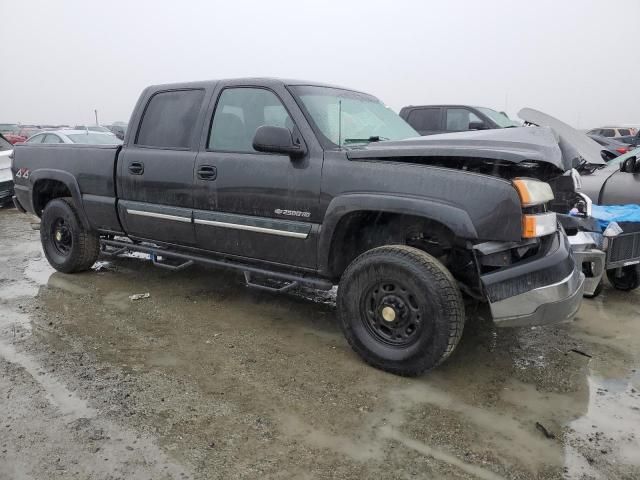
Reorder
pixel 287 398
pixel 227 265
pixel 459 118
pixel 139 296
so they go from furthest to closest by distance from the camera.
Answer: pixel 459 118, pixel 139 296, pixel 227 265, pixel 287 398

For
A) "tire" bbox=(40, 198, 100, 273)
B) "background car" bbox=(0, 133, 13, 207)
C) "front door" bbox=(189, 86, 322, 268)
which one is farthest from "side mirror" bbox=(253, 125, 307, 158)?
"background car" bbox=(0, 133, 13, 207)

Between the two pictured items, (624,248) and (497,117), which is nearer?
(624,248)

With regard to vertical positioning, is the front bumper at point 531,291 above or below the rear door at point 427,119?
below

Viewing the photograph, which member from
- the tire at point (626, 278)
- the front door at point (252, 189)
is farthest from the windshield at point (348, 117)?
the tire at point (626, 278)

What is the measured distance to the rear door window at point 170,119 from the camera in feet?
13.9

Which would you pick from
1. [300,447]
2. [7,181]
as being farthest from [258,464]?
[7,181]

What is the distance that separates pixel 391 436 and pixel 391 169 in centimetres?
155

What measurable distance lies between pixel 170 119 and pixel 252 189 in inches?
49.0

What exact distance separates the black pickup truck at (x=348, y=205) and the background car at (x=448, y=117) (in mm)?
5972

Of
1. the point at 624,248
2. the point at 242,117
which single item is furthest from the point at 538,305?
the point at 242,117

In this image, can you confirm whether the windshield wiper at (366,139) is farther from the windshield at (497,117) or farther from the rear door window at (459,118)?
the windshield at (497,117)

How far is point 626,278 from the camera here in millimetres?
5012

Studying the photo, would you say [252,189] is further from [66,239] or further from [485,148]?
[66,239]

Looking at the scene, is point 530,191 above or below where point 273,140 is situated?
below
